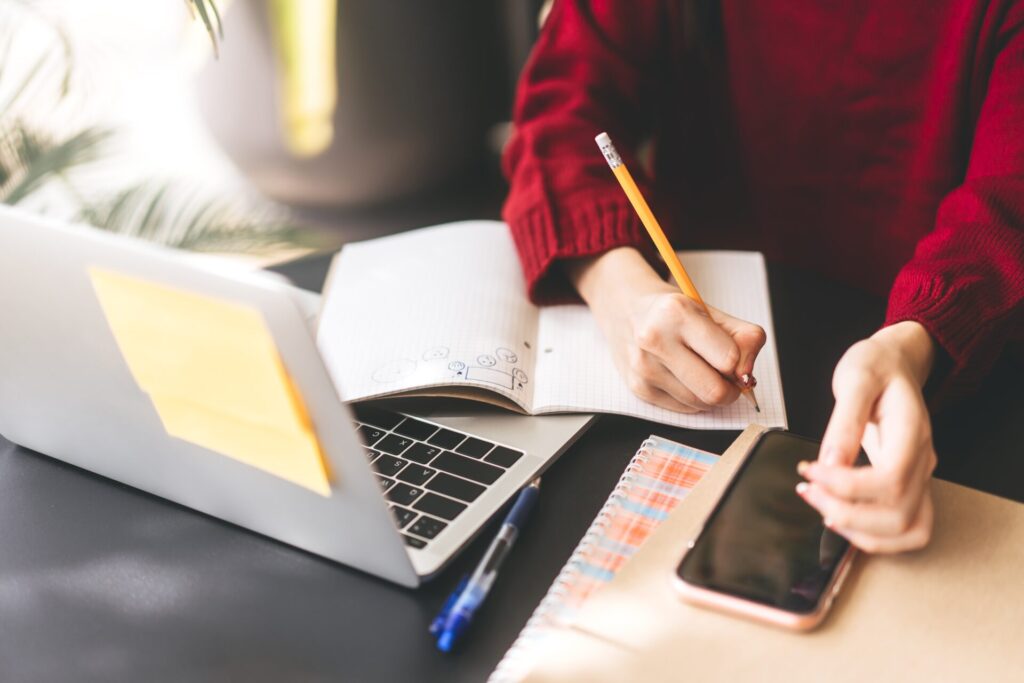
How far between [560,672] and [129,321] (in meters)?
0.29

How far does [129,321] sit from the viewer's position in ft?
1.59

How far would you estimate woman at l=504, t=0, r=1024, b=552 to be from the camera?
576mm

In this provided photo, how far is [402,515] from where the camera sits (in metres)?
0.59

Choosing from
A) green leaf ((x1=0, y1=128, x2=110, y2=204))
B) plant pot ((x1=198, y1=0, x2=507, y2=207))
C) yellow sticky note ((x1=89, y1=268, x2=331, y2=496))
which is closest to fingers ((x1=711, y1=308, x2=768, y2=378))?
yellow sticky note ((x1=89, y1=268, x2=331, y2=496))

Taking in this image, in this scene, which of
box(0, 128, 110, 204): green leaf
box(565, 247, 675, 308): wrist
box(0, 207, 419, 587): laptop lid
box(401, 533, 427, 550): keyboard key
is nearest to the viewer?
box(0, 207, 419, 587): laptop lid

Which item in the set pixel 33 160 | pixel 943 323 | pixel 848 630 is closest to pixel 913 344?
pixel 943 323

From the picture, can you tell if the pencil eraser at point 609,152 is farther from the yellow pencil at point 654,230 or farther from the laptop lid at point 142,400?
the laptop lid at point 142,400

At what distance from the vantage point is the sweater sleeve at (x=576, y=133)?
2.80ft

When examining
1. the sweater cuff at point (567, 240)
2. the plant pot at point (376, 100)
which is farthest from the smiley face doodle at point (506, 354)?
the plant pot at point (376, 100)

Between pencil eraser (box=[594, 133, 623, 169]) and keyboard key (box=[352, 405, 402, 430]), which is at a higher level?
pencil eraser (box=[594, 133, 623, 169])

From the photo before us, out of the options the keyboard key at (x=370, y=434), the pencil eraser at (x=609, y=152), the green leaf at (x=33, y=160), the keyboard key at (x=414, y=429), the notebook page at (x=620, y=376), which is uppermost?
the pencil eraser at (x=609, y=152)

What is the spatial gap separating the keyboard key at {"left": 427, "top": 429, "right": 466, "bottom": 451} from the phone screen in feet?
0.66

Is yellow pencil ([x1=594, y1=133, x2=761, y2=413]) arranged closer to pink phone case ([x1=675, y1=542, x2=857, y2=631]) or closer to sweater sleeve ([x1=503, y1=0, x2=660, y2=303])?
sweater sleeve ([x1=503, y1=0, x2=660, y2=303])

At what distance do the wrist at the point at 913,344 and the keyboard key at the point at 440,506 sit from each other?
1.00 feet
